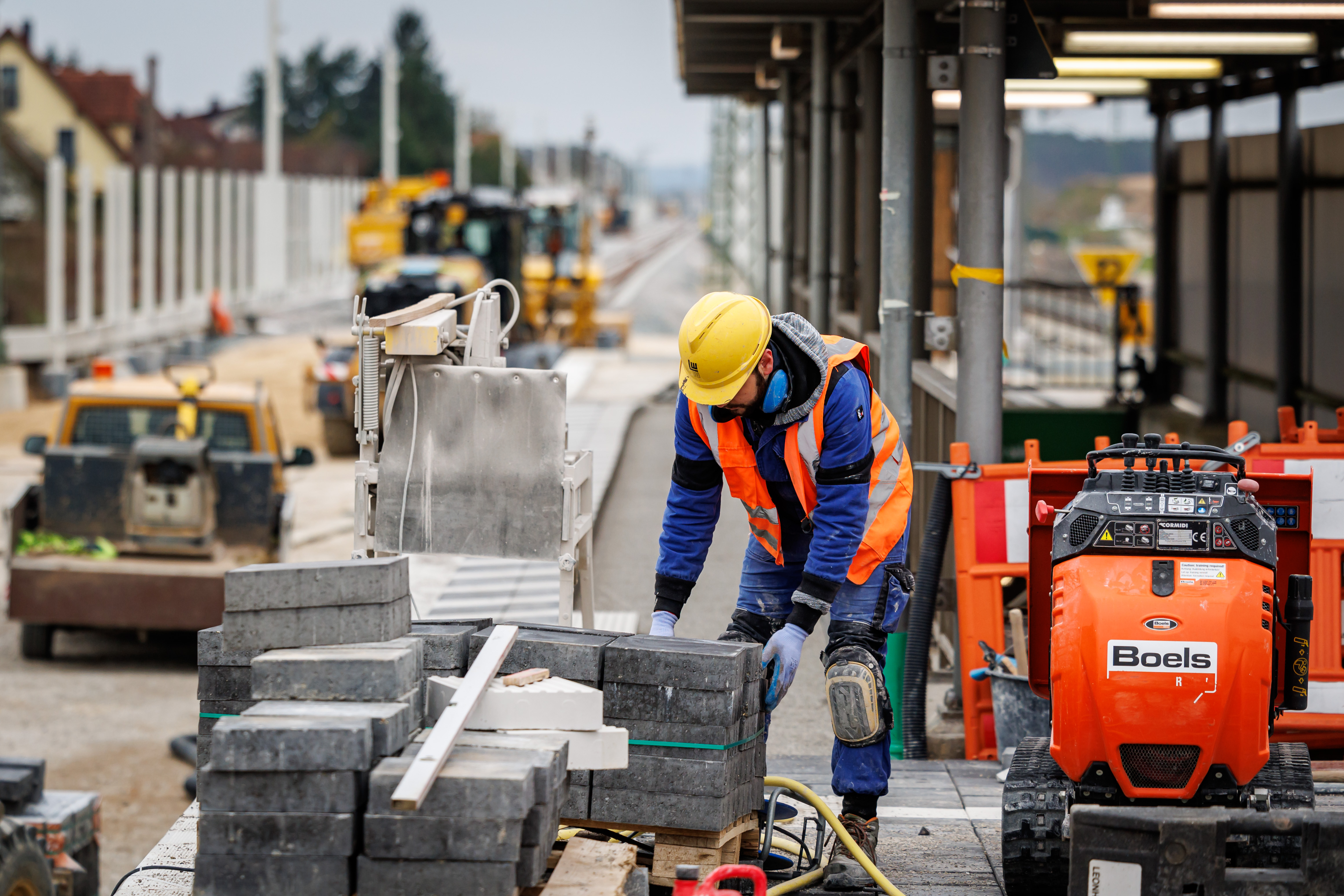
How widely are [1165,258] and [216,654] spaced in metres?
17.3

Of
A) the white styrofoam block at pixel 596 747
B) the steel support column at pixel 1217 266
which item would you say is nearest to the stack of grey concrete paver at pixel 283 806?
the white styrofoam block at pixel 596 747

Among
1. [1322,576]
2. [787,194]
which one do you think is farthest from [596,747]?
[787,194]

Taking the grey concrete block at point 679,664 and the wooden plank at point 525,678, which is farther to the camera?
the grey concrete block at point 679,664

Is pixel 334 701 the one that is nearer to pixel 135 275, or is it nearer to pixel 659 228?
pixel 135 275

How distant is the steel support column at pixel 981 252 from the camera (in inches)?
302

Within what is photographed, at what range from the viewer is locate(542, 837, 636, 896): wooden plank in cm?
433

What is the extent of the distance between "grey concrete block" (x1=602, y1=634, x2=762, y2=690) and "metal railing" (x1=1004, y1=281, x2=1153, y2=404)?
33.4 ft

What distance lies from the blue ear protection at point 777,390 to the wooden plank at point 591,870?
144 centimetres

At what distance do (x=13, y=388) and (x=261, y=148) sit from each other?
50.9m

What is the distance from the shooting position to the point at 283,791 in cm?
412

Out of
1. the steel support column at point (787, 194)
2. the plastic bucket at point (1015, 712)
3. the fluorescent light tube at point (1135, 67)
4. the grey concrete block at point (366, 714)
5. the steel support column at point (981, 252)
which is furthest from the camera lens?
the steel support column at point (787, 194)

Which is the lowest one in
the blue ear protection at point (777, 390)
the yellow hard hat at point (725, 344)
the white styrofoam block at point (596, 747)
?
the white styrofoam block at point (596, 747)

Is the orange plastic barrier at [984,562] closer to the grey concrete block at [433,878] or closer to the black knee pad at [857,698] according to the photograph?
the black knee pad at [857,698]

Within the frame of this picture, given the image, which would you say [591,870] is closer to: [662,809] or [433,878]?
[662,809]
